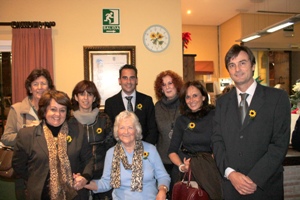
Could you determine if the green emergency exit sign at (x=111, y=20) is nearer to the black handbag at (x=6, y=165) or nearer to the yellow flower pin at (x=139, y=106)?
the yellow flower pin at (x=139, y=106)

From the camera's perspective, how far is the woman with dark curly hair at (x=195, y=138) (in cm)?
200

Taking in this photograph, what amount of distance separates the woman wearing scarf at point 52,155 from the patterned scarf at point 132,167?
0.66 ft

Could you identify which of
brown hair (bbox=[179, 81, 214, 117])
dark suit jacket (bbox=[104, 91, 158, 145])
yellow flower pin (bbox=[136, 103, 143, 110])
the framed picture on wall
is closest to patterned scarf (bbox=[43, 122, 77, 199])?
dark suit jacket (bbox=[104, 91, 158, 145])

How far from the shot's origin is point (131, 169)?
213 cm

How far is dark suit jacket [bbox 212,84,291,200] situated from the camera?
5.43 ft

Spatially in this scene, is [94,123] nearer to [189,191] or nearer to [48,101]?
[48,101]

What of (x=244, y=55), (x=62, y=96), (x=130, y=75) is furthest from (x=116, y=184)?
(x=244, y=55)

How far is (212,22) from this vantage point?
829 cm

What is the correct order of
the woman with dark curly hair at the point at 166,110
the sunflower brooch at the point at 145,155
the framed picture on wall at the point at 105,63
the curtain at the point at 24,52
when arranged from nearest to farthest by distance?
the sunflower brooch at the point at 145,155 < the woman with dark curly hair at the point at 166,110 < the curtain at the point at 24,52 < the framed picture on wall at the point at 105,63

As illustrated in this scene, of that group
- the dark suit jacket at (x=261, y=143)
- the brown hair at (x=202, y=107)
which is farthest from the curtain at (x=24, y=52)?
the dark suit jacket at (x=261, y=143)

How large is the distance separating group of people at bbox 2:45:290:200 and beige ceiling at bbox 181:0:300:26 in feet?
14.8

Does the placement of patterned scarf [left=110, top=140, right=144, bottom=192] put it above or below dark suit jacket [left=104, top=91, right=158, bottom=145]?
below

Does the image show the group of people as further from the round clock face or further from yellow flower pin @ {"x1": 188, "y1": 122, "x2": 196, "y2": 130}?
the round clock face

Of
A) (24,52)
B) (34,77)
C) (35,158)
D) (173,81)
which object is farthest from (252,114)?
(24,52)
